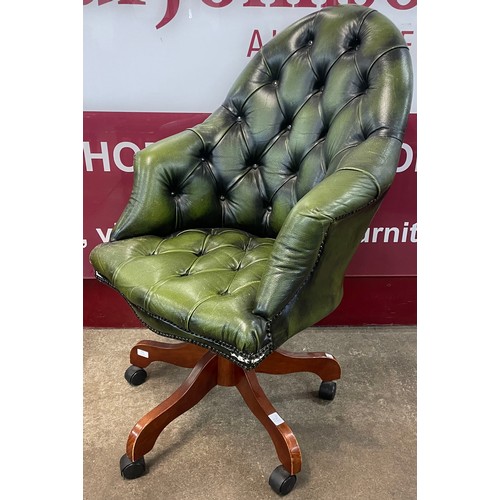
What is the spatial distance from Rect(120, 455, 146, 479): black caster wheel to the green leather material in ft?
1.18

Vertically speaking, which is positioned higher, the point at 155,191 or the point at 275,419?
the point at 155,191

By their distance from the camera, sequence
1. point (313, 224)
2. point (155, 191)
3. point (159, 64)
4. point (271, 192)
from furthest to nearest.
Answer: point (159, 64) → point (271, 192) → point (155, 191) → point (313, 224)

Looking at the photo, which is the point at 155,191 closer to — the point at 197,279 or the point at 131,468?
the point at 197,279

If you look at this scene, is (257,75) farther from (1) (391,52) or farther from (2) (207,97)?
(1) (391,52)

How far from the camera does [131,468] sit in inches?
44.0

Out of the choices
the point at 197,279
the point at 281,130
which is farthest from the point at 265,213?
the point at 197,279

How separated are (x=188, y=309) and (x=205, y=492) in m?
0.48

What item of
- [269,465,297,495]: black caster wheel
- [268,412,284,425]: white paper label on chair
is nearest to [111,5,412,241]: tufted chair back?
[268,412,284,425]: white paper label on chair

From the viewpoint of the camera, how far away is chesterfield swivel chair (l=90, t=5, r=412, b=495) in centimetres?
92

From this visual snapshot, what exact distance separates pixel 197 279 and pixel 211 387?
1.33ft

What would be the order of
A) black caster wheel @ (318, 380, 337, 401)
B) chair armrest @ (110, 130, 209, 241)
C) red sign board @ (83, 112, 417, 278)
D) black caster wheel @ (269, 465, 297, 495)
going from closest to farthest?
1. black caster wheel @ (269, 465, 297, 495)
2. chair armrest @ (110, 130, 209, 241)
3. black caster wheel @ (318, 380, 337, 401)
4. red sign board @ (83, 112, 417, 278)

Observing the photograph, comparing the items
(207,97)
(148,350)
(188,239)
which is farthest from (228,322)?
(207,97)

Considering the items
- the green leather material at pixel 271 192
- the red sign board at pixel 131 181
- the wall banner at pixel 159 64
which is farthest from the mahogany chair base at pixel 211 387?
the wall banner at pixel 159 64

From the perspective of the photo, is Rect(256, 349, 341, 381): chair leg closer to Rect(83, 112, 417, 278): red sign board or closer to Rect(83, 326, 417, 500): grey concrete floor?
Rect(83, 326, 417, 500): grey concrete floor
